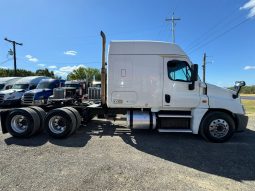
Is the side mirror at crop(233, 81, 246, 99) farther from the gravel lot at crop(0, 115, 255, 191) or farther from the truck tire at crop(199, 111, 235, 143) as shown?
the gravel lot at crop(0, 115, 255, 191)

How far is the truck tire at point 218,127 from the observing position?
7.62m

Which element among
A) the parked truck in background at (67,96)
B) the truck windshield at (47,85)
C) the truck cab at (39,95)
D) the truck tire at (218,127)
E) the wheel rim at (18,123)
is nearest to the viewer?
the truck tire at (218,127)

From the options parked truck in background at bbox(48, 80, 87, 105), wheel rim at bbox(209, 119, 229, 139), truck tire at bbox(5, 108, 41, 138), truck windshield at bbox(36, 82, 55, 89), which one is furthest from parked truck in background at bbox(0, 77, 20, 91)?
wheel rim at bbox(209, 119, 229, 139)

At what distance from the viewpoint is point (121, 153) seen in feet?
20.6

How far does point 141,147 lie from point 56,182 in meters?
3.07

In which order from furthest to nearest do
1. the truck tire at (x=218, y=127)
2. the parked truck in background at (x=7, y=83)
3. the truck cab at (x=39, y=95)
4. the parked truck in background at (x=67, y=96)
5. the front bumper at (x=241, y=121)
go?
the parked truck in background at (x=7, y=83) → the truck cab at (x=39, y=95) → the parked truck in background at (x=67, y=96) → the front bumper at (x=241, y=121) → the truck tire at (x=218, y=127)

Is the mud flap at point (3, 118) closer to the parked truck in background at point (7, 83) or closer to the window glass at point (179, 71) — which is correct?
the window glass at point (179, 71)

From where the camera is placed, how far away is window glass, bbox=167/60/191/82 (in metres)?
7.79

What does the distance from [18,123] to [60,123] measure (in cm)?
151

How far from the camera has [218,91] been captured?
309 inches

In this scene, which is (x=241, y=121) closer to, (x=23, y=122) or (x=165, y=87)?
(x=165, y=87)

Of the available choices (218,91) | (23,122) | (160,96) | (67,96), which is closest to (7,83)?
(67,96)

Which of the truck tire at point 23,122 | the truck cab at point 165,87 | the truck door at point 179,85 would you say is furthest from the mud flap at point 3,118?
the truck door at point 179,85

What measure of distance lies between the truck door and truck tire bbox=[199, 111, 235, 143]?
67 centimetres
